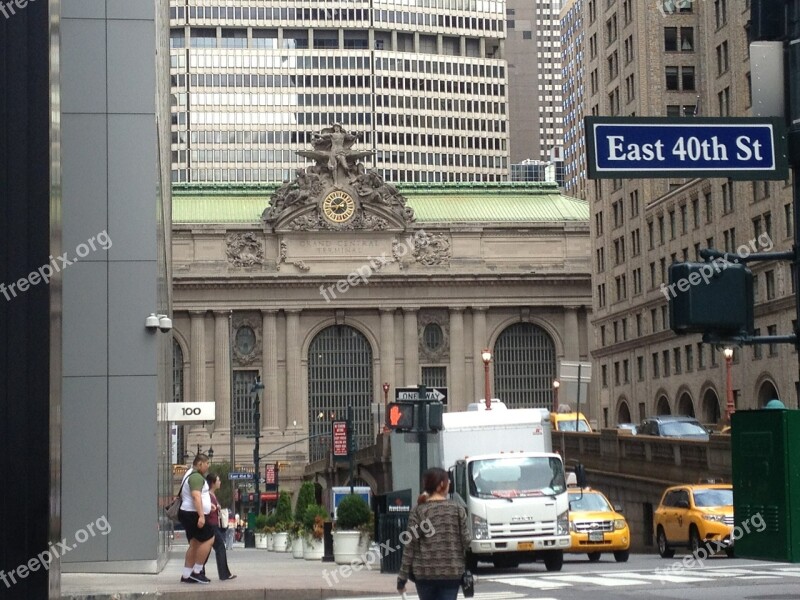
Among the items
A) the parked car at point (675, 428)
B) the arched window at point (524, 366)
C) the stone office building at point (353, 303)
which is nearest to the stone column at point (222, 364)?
the stone office building at point (353, 303)

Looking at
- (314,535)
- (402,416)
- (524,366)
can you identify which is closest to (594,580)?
(402,416)

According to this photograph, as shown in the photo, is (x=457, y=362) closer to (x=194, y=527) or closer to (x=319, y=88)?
(x=319, y=88)

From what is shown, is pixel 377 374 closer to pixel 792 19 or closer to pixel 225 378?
pixel 225 378

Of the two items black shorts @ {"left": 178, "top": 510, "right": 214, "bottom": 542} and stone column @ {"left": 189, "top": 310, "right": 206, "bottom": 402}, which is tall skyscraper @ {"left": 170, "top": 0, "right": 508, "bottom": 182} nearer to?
stone column @ {"left": 189, "top": 310, "right": 206, "bottom": 402}

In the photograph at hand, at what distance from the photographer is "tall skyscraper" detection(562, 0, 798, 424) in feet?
237

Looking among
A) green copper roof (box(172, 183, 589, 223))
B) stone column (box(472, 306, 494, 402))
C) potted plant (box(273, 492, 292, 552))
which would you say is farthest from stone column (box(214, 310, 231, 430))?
potted plant (box(273, 492, 292, 552))

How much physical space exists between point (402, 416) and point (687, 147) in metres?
16.2

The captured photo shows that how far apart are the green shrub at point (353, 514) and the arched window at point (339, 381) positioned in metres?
78.4

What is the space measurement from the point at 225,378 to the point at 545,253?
79.4 feet

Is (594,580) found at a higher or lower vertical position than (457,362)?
lower

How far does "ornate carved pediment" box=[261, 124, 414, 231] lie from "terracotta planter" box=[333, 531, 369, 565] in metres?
78.4

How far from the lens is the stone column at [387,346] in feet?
367

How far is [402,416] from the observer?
26.1 meters

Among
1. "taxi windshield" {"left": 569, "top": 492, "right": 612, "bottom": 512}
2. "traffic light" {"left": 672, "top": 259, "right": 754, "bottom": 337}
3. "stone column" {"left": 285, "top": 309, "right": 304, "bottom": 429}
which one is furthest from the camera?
"stone column" {"left": 285, "top": 309, "right": 304, "bottom": 429}
